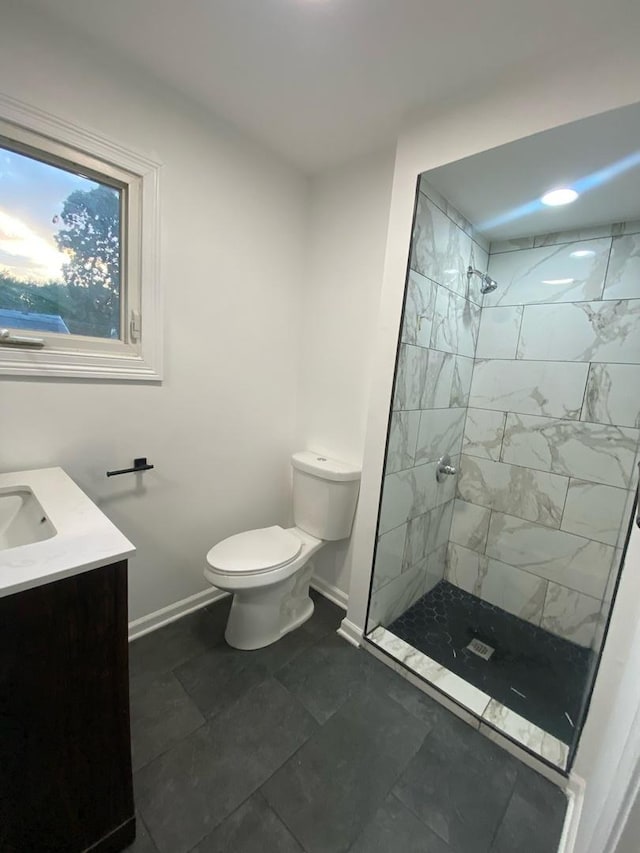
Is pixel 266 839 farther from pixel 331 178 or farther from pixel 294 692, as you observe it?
pixel 331 178

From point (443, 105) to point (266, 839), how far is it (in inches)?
96.2

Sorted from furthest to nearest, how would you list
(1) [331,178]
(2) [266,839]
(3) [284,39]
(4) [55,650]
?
(1) [331,178] → (3) [284,39] → (2) [266,839] → (4) [55,650]

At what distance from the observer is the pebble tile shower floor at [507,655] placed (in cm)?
147

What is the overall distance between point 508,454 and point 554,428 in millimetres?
271

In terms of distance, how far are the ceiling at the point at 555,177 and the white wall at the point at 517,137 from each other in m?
0.05

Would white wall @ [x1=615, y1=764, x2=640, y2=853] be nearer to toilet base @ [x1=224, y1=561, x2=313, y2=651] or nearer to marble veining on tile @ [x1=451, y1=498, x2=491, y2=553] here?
toilet base @ [x1=224, y1=561, x2=313, y2=651]

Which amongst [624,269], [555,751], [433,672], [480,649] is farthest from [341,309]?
[555,751]

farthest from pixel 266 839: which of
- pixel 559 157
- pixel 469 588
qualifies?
pixel 559 157

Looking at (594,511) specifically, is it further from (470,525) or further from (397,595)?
(397,595)

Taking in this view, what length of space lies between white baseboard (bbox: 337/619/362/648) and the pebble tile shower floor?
194 millimetres

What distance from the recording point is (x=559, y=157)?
124cm

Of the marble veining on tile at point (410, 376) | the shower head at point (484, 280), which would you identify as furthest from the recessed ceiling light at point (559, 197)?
the marble veining on tile at point (410, 376)

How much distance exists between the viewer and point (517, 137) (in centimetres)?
116

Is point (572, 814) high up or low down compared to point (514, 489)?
down
